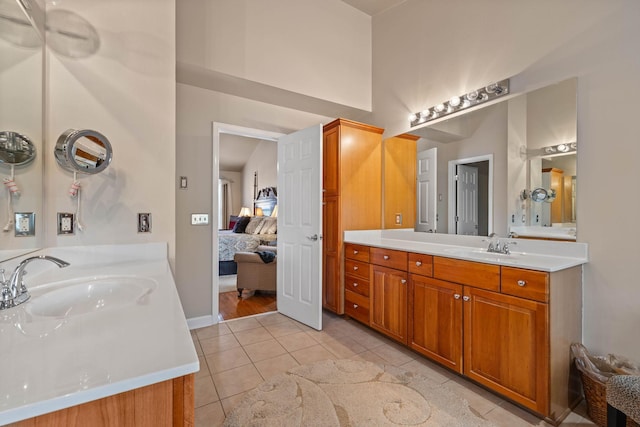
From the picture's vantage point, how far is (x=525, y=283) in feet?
5.29

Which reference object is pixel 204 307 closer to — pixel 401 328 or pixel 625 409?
pixel 401 328

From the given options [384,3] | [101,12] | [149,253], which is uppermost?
[384,3]

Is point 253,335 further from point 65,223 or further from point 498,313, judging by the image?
point 498,313

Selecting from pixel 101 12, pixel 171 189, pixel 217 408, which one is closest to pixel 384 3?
pixel 101 12

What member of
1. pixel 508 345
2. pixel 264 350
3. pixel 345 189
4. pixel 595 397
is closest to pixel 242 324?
pixel 264 350

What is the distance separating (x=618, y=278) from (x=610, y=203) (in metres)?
0.44

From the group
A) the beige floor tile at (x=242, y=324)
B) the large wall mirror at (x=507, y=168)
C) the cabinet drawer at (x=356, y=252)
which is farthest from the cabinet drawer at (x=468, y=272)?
the beige floor tile at (x=242, y=324)

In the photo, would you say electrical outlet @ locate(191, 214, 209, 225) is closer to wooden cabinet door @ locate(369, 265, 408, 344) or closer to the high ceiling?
wooden cabinet door @ locate(369, 265, 408, 344)

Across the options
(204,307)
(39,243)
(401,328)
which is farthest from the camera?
(204,307)

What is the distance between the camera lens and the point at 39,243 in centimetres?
153

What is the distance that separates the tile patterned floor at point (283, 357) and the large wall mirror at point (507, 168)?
3.76 feet

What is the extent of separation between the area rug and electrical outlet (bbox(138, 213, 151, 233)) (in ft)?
4.08

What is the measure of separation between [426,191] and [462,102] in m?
0.87

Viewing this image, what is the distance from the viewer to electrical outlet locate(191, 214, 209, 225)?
2868 mm
